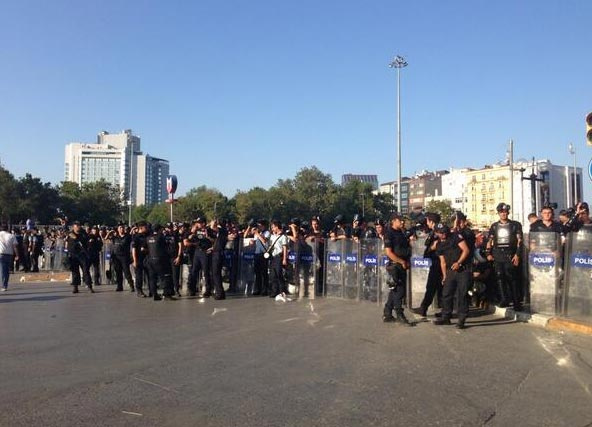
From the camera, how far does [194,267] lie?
1354 centimetres

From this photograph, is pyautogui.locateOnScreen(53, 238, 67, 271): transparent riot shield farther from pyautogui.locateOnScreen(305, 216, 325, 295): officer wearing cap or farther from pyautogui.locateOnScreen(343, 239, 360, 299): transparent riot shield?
pyautogui.locateOnScreen(343, 239, 360, 299): transparent riot shield

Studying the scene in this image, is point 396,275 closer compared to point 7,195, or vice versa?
point 396,275

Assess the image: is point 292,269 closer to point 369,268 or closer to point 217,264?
point 217,264

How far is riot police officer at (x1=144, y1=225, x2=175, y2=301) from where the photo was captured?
1309 cm

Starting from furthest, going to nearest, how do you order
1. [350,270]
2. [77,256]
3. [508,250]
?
1. [77,256]
2. [350,270]
3. [508,250]

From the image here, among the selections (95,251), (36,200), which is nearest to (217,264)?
(95,251)

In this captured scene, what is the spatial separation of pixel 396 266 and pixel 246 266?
588 centimetres

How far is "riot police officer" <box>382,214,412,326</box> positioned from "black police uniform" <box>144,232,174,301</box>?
19.0ft

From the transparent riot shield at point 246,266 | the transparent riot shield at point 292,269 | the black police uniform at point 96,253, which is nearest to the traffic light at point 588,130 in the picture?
the transparent riot shield at point 292,269

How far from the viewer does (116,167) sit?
12500 centimetres

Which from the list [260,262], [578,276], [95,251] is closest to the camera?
[578,276]

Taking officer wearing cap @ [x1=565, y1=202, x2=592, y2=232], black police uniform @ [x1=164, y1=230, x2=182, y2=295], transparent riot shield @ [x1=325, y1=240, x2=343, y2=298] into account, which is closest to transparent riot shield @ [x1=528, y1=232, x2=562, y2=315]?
officer wearing cap @ [x1=565, y1=202, x2=592, y2=232]

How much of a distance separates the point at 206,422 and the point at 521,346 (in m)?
4.92

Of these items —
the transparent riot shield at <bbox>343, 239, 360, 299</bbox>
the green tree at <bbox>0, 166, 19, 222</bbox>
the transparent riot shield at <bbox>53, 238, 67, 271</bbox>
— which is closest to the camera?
the transparent riot shield at <bbox>343, 239, 360, 299</bbox>
